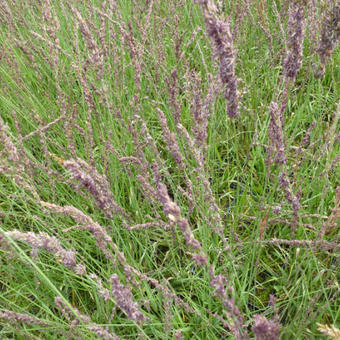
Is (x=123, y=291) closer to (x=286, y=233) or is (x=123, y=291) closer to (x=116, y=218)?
(x=116, y=218)

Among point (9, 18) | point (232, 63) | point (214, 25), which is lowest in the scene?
point (232, 63)

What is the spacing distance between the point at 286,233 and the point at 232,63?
1052mm

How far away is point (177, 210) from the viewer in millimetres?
631

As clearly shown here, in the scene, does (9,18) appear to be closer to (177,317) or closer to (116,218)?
(116,218)

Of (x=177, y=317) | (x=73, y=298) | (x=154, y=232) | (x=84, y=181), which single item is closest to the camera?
(x=84, y=181)

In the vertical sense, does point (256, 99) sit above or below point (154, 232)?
above

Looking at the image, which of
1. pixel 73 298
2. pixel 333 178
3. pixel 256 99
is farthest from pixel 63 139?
pixel 333 178

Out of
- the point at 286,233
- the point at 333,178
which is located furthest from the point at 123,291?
the point at 333,178

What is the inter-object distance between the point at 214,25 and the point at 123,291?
25.8 inches

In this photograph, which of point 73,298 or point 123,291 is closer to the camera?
point 123,291

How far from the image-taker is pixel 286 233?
61.8 inches

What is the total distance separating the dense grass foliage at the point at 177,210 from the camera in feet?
2.97

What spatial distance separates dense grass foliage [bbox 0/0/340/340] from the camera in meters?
0.91

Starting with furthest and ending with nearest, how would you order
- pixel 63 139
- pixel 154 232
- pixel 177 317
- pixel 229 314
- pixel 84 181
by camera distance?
pixel 63 139 → pixel 154 232 → pixel 177 317 → pixel 84 181 → pixel 229 314
